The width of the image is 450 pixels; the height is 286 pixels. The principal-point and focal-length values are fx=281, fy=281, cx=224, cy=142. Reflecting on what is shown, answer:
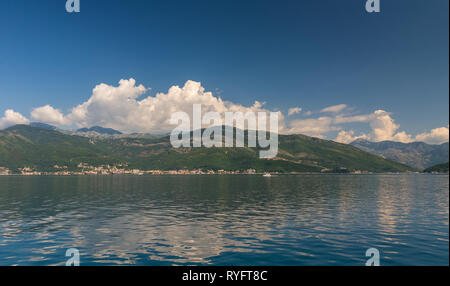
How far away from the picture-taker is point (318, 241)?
41062 mm

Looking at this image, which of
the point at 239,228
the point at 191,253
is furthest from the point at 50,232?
the point at 239,228

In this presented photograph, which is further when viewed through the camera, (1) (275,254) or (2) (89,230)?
(2) (89,230)

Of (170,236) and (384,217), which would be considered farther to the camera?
(384,217)

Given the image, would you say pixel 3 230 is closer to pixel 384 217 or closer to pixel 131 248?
pixel 131 248

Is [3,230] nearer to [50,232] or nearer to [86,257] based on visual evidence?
[50,232]

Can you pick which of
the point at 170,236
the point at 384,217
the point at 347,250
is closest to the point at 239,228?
the point at 170,236
